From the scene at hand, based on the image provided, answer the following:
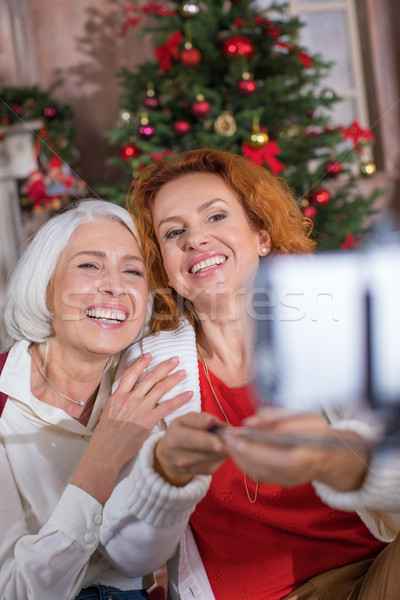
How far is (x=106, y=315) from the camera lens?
41 cm

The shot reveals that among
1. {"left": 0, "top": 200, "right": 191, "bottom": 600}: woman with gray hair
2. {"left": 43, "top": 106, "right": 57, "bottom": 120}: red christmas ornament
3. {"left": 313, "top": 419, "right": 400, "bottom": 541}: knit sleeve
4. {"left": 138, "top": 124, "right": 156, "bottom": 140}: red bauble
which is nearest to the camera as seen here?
{"left": 313, "top": 419, "right": 400, "bottom": 541}: knit sleeve

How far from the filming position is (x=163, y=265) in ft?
1.46

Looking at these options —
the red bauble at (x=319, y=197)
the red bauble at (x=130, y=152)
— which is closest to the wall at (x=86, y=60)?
the red bauble at (x=130, y=152)

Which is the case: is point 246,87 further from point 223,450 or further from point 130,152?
point 223,450

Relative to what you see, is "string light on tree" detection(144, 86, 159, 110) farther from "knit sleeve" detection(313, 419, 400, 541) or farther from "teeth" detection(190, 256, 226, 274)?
"knit sleeve" detection(313, 419, 400, 541)

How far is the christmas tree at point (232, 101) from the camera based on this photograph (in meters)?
1.19

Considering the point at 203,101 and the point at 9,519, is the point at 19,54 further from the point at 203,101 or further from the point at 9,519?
the point at 9,519

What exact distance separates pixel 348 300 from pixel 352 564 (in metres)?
0.28

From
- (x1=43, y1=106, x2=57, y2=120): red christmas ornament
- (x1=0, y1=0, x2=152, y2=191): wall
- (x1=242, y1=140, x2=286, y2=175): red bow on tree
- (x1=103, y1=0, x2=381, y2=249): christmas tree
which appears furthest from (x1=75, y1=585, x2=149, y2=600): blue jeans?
(x1=0, y1=0, x2=152, y2=191): wall

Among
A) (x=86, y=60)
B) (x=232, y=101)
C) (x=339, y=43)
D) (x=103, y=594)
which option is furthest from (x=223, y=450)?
(x=339, y=43)

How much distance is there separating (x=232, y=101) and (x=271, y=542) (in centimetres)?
105

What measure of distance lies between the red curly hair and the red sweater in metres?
0.08

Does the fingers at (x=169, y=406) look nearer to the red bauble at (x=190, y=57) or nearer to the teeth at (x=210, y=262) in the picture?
the teeth at (x=210, y=262)

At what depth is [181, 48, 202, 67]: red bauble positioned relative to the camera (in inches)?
47.5
